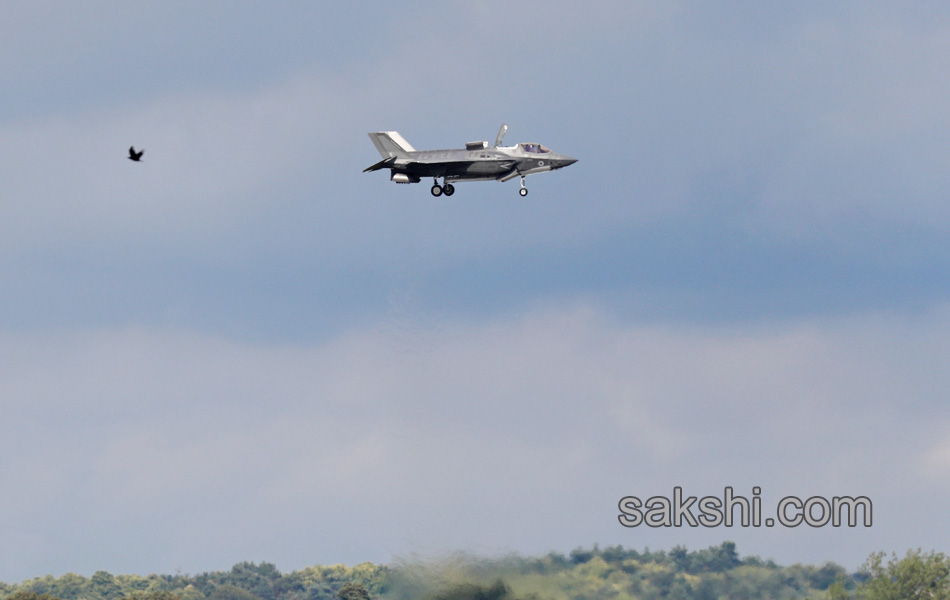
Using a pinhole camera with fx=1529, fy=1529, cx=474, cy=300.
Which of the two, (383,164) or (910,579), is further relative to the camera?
(910,579)

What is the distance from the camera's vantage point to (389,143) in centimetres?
10050

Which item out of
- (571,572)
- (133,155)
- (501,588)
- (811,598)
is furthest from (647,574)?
(133,155)

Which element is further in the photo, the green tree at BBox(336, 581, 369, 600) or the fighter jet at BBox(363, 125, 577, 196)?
the green tree at BBox(336, 581, 369, 600)

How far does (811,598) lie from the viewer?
509 feet

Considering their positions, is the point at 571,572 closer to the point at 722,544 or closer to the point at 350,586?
the point at 722,544

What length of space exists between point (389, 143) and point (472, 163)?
22.2 ft

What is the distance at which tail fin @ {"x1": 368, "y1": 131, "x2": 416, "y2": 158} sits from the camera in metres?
99.4

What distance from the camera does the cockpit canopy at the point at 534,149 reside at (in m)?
98.4

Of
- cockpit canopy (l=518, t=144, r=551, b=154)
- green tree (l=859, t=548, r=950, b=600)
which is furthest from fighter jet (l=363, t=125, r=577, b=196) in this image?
green tree (l=859, t=548, r=950, b=600)

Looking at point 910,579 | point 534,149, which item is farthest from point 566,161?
point 910,579

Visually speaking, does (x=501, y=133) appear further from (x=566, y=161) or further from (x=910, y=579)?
(x=910, y=579)

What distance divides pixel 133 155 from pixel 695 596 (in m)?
96.7

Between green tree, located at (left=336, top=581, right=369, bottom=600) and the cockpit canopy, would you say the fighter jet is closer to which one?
the cockpit canopy

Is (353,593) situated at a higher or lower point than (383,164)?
lower
